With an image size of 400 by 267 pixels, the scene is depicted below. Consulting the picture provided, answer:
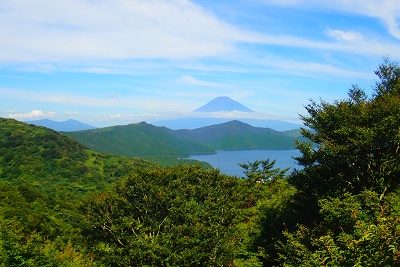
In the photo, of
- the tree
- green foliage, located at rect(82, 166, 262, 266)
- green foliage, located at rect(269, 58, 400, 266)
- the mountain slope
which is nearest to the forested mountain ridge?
green foliage, located at rect(82, 166, 262, 266)

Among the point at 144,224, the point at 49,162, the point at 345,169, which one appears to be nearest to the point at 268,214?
the point at 345,169

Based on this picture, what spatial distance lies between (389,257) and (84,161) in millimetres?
116237

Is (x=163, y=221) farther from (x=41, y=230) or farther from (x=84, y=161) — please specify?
(x=84, y=161)

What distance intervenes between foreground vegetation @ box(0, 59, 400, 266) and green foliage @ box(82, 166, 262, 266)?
0.10 m

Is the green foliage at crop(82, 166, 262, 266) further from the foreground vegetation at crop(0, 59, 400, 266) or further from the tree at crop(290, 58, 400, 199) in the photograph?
the tree at crop(290, 58, 400, 199)

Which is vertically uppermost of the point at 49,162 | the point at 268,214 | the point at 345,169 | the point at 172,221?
the point at 345,169

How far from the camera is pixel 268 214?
2500 centimetres

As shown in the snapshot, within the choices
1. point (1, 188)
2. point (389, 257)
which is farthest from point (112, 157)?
point (389, 257)

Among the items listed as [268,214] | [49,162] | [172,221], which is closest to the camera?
[268,214]

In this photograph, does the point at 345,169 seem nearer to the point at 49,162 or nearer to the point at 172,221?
the point at 172,221

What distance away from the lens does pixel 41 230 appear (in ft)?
112

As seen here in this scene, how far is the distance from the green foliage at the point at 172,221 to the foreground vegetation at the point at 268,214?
103 mm

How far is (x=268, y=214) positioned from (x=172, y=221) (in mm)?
9044

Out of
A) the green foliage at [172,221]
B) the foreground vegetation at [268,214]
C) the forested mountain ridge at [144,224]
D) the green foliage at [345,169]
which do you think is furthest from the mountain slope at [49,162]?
the green foliage at [345,169]
